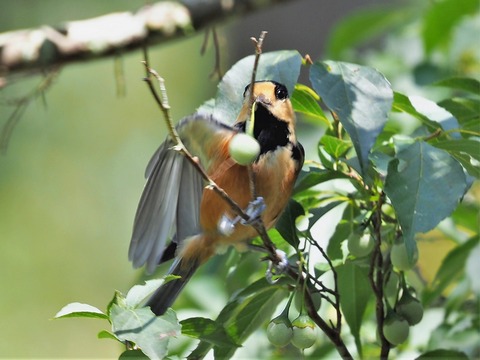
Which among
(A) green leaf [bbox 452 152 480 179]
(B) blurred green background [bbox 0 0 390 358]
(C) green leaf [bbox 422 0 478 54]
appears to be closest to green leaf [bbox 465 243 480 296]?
(A) green leaf [bbox 452 152 480 179]

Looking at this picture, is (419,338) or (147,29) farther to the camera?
(147,29)

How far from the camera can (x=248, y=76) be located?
1610 mm

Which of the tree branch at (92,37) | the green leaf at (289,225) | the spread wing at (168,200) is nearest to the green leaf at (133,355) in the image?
the green leaf at (289,225)

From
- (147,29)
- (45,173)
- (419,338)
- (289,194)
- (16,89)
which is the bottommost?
(45,173)

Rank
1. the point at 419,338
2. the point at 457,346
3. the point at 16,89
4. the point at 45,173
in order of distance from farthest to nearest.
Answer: the point at 45,173
the point at 16,89
the point at 419,338
the point at 457,346

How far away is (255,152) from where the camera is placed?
1360mm

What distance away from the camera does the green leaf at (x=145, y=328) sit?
1.27 m

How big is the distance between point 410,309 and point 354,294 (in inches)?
5.5

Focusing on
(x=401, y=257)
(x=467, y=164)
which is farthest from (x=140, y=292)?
(x=467, y=164)

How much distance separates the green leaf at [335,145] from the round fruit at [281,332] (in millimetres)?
339

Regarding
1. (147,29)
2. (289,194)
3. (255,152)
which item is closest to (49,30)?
(147,29)

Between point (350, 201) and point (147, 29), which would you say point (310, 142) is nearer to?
point (147, 29)

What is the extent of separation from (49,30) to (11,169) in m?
4.68

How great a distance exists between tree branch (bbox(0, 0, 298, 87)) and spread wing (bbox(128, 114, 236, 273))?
1.71ft
